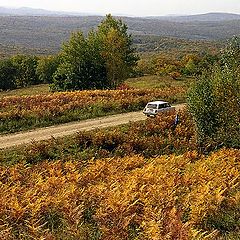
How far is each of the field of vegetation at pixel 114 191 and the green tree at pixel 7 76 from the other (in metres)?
68.0

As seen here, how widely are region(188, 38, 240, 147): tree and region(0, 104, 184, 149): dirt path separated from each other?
26.8 feet

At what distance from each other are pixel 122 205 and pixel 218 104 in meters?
11.8

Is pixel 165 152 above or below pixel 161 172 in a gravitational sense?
below

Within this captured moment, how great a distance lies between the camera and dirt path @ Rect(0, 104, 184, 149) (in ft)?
85.0

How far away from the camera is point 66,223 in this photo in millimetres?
11930

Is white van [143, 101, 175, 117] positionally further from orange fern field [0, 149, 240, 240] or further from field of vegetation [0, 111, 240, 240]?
orange fern field [0, 149, 240, 240]

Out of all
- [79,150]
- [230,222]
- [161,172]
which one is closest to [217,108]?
[161,172]

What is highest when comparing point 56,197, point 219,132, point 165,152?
point 56,197

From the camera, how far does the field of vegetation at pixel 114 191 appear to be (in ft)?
37.5

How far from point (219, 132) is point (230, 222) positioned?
40.5 ft

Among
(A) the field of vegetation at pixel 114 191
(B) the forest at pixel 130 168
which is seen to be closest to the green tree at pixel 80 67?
(B) the forest at pixel 130 168

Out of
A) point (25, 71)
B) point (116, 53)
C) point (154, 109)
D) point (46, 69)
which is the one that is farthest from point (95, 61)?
point (25, 71)

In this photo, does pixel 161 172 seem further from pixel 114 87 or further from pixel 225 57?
pixel 114 87

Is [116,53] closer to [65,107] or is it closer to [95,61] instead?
[95,61]
